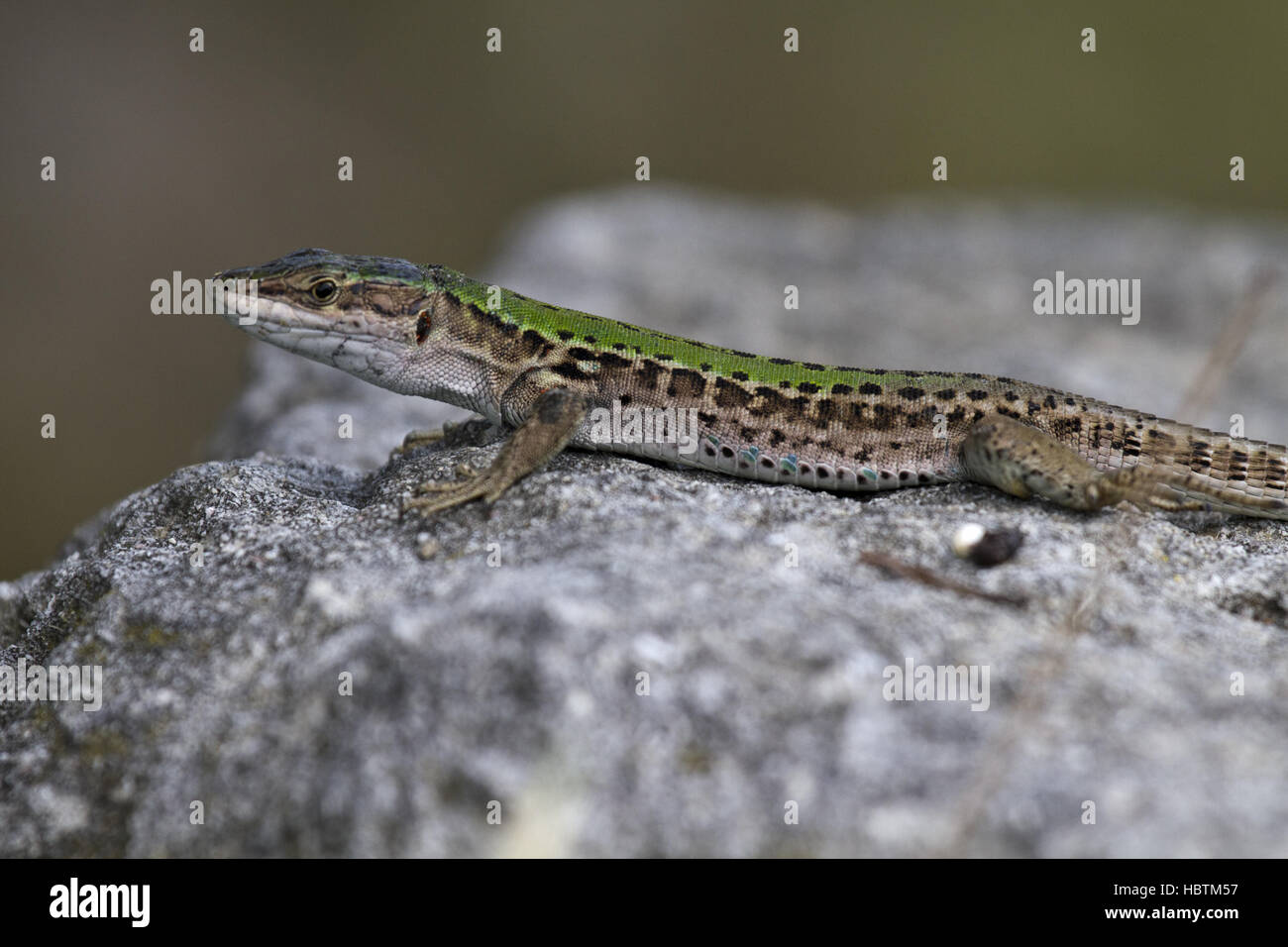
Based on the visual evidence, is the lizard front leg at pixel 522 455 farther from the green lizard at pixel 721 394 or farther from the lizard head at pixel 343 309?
the lizard head at pixel 343 309

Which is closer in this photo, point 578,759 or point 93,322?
point 578,759

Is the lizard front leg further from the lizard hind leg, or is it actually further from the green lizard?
the lizard hind leg

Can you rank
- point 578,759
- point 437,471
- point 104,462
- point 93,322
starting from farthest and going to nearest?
1. point 93,322
2. point 104,462
3. point 437,471
4. point 578,759

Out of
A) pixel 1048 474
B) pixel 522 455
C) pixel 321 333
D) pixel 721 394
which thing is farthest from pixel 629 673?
pixel 321 333
